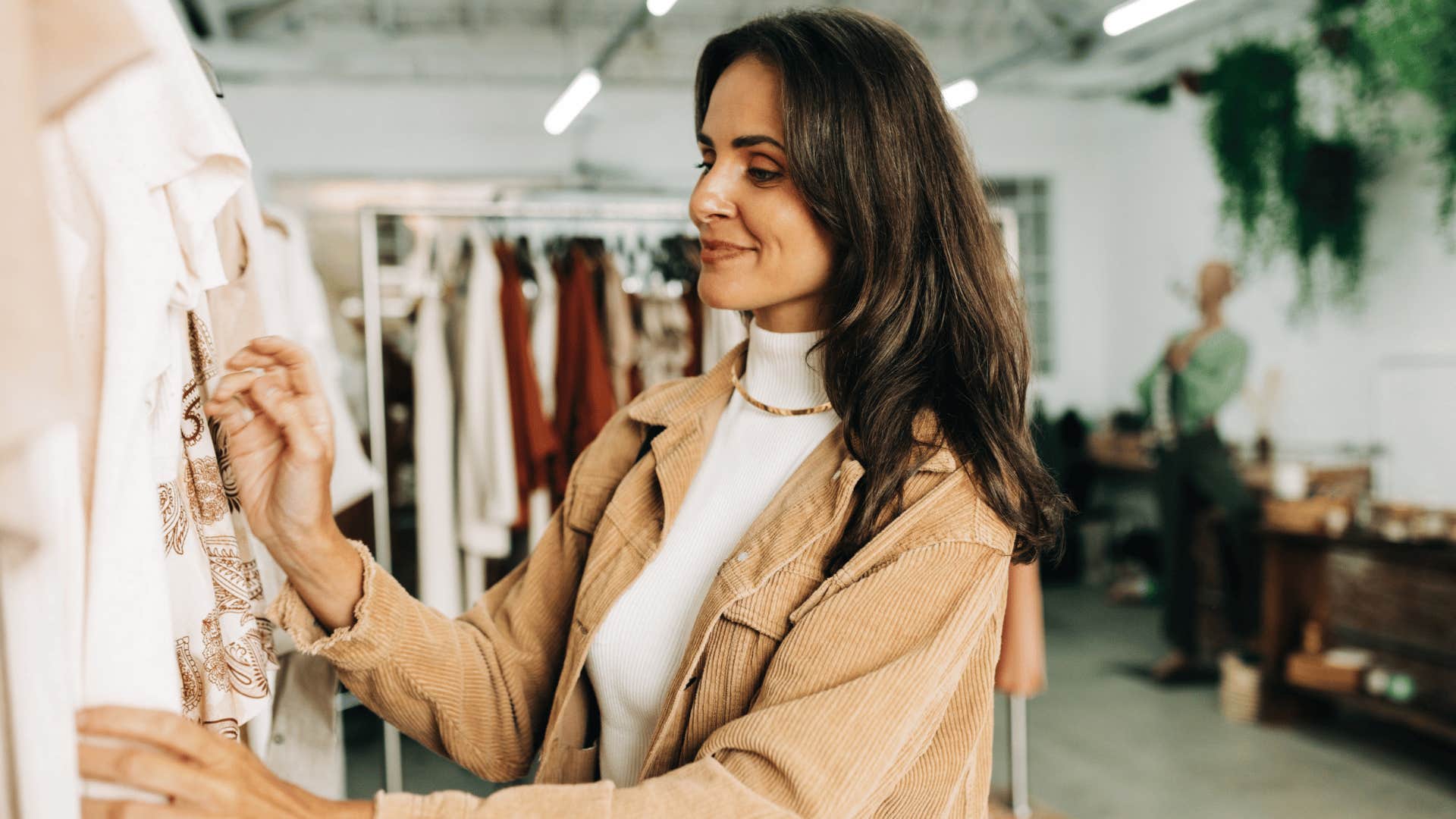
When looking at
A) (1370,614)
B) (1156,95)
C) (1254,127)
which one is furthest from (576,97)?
(1370,614)

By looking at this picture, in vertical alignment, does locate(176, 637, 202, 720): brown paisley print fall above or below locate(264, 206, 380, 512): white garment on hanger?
below

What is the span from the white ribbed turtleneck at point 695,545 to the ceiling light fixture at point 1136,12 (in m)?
3.11

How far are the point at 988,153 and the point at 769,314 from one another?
7508 mm

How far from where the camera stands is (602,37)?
7566 millimetres

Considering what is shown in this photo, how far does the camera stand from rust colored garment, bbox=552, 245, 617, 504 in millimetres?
3307

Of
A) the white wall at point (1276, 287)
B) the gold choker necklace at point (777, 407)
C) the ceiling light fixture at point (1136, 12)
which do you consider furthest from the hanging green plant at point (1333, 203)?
the gold choker necklace at point (777, 407)

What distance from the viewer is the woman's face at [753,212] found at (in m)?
1.28

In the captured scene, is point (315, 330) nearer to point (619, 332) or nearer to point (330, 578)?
point (619, 332)

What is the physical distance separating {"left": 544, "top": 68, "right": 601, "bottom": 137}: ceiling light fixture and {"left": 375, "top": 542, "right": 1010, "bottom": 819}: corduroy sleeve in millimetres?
4434

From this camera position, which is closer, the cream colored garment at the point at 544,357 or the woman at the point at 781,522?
the woman at the point at 781,522

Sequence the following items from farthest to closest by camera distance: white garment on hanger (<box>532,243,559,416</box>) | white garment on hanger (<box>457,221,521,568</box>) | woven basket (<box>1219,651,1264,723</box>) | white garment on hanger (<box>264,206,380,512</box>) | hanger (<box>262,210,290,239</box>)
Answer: woven basket (<box>1219,651,1264,723</box>), white garment on hanger (<box>532,243,559,416</box>), white garment on hanger (<box>457,221,521,568</box>), hanger (<box>262,210,290,239</box>), white garment on hanger (<box>264,206,380,512</box>)

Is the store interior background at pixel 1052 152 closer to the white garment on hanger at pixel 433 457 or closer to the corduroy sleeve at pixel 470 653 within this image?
the white garment on hanger at pixel 433 457

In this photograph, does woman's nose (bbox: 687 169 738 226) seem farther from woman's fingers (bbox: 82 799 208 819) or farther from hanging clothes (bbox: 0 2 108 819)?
woman's fingers (bbox: 82 799 208 819)

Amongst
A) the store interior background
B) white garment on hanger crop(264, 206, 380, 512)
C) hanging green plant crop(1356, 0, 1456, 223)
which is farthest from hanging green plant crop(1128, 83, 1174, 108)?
white garment on hanger crop(264, 206, 380, 512)
